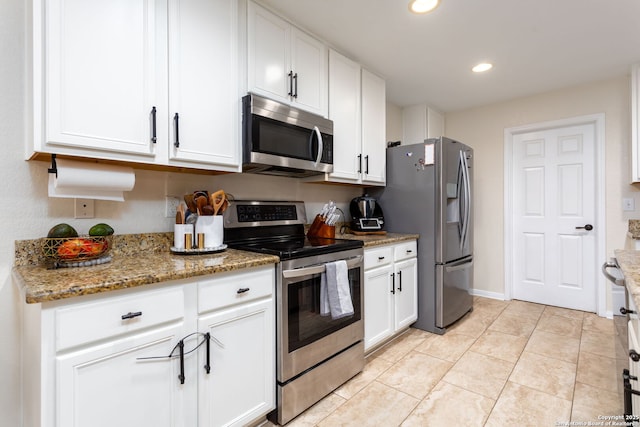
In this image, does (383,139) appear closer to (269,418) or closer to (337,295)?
(337,295)

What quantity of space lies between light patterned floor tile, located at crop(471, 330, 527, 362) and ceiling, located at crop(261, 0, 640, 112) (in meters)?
2.35

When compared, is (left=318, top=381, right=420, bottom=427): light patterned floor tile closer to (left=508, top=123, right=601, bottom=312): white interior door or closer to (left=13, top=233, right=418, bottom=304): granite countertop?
(left=13, top=233, right=418, bottom=304): granite countertop

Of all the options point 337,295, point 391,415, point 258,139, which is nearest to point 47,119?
point 258,139

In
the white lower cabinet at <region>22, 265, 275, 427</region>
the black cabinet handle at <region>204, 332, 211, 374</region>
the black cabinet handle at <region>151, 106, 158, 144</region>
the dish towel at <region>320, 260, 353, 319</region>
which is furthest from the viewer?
the dish towel at <region>320, 260, 353, 319</region>

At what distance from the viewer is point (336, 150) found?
243 centimetres

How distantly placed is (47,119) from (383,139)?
95.0 inches

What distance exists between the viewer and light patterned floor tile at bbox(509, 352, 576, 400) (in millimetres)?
1890

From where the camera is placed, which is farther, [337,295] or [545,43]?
[545,43]

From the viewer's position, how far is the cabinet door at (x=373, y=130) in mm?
2703

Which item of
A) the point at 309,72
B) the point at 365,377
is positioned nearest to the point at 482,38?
the point at 309,72

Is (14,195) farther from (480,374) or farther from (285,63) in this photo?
(480,374)

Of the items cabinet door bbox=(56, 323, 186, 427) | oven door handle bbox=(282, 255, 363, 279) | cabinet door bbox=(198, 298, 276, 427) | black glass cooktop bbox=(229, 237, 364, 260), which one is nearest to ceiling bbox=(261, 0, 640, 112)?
black glass cooktop bbox=(229, 237, 364, 260)

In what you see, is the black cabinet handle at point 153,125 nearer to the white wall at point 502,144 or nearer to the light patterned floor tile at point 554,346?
the light patterned floor tile at point 554,346

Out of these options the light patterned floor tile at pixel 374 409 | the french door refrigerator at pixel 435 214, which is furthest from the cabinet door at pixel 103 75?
the french door refrigerator at pixel 435 214
